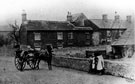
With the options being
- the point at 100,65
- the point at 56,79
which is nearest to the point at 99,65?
the point at 100,65

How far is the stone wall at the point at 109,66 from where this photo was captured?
39.9 ft

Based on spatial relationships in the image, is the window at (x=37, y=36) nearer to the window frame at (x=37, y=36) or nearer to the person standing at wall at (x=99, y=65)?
the window frame at (x=37, y=36)

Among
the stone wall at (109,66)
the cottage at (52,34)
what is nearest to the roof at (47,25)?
the cottage at (52,34)

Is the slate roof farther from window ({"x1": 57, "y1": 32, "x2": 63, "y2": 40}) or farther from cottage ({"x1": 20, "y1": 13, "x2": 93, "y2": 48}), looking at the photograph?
window ({"x1": 57, "y1": 32, "x2": 63, "y2": 40})

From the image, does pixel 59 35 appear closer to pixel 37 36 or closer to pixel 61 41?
pixel 61 41

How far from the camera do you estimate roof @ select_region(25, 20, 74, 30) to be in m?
40.1

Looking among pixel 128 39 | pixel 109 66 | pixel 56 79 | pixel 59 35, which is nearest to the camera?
pixel 56 79

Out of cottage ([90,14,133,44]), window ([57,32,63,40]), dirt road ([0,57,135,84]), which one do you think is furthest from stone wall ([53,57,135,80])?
cottage ([90,14,133,44])

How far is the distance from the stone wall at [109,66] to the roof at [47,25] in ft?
67.9

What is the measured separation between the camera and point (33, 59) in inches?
620

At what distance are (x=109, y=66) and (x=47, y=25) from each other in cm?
2892

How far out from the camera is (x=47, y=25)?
42.0m

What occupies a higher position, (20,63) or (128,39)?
(128,39)

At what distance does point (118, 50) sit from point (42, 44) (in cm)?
1422
